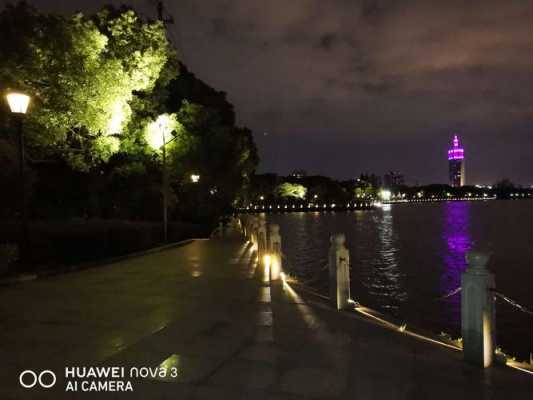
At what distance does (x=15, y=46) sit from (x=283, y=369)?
1135cm

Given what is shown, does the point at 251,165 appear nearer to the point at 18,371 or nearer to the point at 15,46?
the point at 15,46

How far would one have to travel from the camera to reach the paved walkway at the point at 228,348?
4.76m

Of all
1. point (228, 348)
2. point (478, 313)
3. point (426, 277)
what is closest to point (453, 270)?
point (426, 277)

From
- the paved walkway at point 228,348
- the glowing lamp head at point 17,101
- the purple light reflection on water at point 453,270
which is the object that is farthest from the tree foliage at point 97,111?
the purple light reflection on water at point 453,270

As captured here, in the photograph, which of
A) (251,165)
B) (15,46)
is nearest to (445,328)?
(15,46)

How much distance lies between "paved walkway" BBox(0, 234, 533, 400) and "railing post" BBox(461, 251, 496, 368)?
21 centimetres

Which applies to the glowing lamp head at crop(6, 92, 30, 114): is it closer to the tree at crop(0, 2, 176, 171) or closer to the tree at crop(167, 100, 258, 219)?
the tree at crop(0, 2, 176, 171)

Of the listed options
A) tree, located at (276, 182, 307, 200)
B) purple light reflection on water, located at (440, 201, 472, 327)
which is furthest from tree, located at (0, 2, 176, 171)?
tree, located at (276, 182, 307, 200)

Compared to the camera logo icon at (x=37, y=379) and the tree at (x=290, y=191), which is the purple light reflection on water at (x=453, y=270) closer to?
the camera logo icon at (x=37, y=379)

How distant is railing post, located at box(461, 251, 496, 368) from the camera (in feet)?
18.2

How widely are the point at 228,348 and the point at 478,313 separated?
3.12 meters

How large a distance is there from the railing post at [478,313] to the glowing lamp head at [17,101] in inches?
398

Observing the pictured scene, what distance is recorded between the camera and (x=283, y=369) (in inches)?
206

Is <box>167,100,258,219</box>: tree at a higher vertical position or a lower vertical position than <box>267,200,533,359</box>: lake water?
higher
